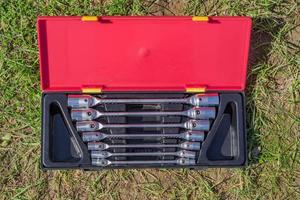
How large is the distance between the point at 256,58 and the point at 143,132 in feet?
2.38

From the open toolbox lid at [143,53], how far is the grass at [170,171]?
29 centimetres

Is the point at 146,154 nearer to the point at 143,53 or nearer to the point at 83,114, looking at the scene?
the point at 83,114

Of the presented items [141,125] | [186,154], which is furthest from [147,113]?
[186,154]

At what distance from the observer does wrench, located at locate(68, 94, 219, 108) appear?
2273 millimetres

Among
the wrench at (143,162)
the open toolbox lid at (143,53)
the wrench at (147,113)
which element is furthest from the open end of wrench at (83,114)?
the wrench at (143,162)

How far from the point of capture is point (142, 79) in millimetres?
2266

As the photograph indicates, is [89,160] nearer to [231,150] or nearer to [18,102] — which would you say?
[18,102]

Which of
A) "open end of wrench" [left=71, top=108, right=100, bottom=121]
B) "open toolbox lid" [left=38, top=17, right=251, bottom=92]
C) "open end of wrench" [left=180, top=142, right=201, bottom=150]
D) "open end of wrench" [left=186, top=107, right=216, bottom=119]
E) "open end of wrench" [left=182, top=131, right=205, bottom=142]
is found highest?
"open toolbox lid" [left=38, top=17, right=251, bottom=92]

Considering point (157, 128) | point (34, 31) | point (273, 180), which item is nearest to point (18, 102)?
point (34, 31)

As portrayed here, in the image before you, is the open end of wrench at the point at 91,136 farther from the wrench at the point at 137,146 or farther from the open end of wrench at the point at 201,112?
the open end of wrench at the point at 201,112

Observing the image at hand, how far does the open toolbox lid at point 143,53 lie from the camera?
2.18m

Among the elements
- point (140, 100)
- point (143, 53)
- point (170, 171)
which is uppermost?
point (143, 53)

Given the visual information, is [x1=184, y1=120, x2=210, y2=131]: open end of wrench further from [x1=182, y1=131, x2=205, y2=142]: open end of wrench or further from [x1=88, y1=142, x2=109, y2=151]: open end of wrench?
[x1=88, y1=142, x2=109, y2=151]: open end of wrench

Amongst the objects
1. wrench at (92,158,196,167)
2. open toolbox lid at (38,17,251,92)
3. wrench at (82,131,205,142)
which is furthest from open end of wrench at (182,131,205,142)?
open toolbox lid at (38,17,251,92)
